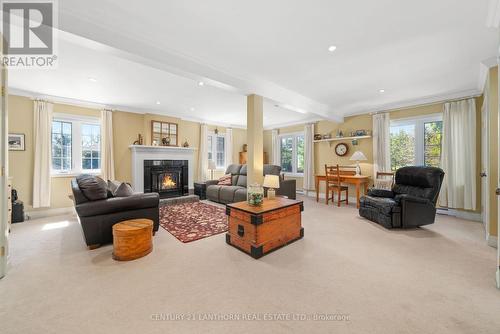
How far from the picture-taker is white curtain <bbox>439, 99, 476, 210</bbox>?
3.96 metres

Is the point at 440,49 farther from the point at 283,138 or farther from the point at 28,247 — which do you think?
the point at 28,247

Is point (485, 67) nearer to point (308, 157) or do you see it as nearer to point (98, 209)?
point (308, 157)

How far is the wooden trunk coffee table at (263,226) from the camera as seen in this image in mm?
2418

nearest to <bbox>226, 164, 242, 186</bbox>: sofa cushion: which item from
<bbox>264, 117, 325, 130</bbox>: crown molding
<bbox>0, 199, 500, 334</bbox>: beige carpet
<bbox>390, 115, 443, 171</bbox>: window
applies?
<bbox>264, 117, 325, 130</bbox>: crown molding

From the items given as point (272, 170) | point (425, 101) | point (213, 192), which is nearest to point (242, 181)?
point (213, 192)

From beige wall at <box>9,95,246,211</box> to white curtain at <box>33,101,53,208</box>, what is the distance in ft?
0.47

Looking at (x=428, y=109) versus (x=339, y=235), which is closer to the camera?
(x=339, y=235)

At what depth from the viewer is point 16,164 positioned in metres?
4.09

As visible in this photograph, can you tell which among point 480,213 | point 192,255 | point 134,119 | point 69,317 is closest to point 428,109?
point 480,213

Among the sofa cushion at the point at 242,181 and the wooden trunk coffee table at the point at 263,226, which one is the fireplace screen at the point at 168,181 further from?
the wooden trunk coffee table at the point at 263,226

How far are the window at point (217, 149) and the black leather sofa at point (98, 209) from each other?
15.1ft

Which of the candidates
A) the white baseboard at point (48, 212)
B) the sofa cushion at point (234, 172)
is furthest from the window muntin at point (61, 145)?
the sofa cushion at point (234, 172)

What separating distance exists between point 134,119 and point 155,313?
213 inches
